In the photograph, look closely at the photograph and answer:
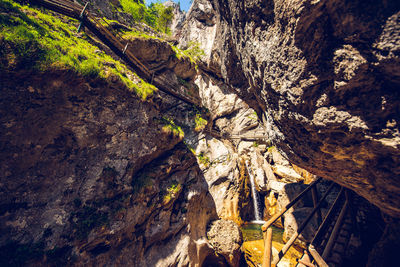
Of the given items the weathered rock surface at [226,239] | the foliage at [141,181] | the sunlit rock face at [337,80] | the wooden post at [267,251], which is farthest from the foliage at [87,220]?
the sunlit rock face at [337,80]

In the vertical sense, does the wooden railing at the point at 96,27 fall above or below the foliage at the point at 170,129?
above

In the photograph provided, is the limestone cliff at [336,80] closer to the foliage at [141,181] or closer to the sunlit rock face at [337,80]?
the sunlit rock face at [337,80]

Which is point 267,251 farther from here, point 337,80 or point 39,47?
point 39,47

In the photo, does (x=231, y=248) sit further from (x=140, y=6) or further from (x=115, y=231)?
(x=140, y=6)

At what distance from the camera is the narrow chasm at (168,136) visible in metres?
2.45

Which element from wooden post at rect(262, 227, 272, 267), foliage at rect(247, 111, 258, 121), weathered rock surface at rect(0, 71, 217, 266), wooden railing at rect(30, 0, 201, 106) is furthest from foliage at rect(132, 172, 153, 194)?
foliage at rect(247, 111, 258, 121)

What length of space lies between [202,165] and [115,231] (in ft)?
33.2

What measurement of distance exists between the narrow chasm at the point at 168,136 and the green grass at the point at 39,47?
29mm

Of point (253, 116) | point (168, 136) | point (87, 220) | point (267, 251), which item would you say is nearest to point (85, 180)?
point (87, 220)

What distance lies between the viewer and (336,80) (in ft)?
8.51

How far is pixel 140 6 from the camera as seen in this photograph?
53.7 ft

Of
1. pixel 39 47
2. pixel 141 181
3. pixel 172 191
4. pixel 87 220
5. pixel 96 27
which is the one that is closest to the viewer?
pixel 39 47

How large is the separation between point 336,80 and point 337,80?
2cm

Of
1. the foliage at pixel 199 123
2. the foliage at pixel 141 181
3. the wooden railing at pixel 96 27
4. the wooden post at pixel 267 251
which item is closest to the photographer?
the wooden post at pixel 267 251
